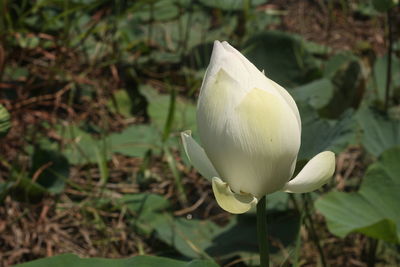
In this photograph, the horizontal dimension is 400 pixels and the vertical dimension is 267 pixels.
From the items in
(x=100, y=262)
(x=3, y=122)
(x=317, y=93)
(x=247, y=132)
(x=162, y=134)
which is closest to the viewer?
(x=247, y=132)

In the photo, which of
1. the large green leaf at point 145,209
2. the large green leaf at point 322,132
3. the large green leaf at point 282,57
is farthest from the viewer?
the large green leaf at point 282,57

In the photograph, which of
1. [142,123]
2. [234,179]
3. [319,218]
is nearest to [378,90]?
[319,218]

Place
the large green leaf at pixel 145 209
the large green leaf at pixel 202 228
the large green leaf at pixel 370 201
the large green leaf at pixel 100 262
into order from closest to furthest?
the large green leaf at pixel 100 262, the large green leaf at pixel 370 201, the large green leaf at pixel 202 228, the large green leaf at pixel 145 209

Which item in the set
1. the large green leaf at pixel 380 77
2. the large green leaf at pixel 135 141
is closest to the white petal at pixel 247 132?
the large green leaf at pixel 135 141

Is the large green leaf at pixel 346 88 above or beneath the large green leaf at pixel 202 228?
above

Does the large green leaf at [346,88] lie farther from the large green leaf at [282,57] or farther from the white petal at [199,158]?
the white petal at [199,158]

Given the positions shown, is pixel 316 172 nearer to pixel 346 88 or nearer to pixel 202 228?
pixel 202 228

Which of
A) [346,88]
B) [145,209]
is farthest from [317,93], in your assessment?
[145,209]

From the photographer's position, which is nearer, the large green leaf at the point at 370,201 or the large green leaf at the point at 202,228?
the large green leaf at the point at 370,201
